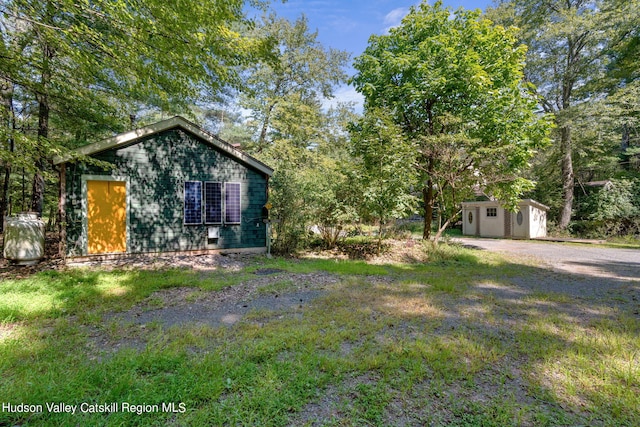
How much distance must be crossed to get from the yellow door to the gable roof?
0.93 meters

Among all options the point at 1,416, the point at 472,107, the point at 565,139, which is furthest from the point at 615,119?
the point at 1,416

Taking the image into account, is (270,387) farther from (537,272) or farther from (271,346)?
(537,272)

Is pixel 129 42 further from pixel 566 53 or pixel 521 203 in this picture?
pixel 566 53

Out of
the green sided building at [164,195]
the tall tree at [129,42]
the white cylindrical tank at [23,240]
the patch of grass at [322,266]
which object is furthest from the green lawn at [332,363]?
the tall tree at [129,42]

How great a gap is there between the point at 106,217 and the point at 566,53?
2538cm

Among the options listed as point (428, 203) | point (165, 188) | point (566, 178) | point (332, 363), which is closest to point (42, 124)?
point (165, 188)

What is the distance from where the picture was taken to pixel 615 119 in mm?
15680

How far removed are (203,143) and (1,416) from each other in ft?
26.8

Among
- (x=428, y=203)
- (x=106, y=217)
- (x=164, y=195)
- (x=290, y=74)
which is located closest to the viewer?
(x=106, y=217)

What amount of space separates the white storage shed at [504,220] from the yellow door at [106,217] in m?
17.9

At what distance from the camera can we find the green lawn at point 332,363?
2.10 m

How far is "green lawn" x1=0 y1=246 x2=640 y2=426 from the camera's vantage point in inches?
82.7

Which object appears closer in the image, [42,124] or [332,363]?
[332,363]

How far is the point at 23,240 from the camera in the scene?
688 cm
